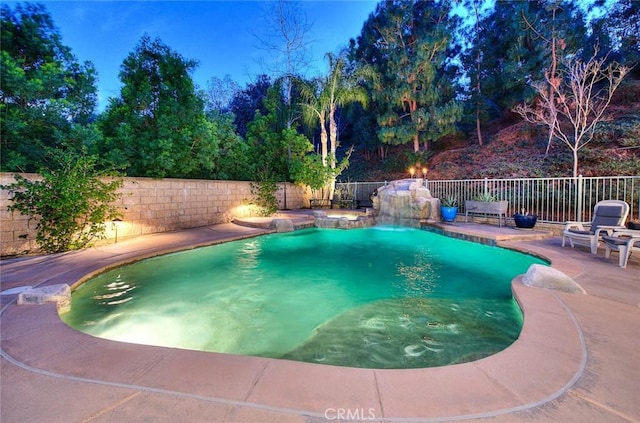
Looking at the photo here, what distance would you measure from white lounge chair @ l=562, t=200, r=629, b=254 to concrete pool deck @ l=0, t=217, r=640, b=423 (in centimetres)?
306

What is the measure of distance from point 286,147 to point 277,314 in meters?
10.6

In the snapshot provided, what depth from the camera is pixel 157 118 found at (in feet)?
25.7

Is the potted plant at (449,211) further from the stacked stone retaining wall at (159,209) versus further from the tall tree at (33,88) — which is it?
the tall tree at (33,88)

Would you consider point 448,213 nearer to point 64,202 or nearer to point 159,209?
point 159,209

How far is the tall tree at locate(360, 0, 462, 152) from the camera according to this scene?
15.7 meters

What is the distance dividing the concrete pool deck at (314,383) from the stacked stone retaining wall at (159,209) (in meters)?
3.58

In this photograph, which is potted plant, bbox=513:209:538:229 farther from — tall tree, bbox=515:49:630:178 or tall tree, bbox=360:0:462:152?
tall tree, bbox=360:0:462:152

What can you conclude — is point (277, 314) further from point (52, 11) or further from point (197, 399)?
point (52, 11)

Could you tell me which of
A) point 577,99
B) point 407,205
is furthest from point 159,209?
point 577,99

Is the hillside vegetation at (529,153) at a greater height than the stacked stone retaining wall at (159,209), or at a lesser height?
greater

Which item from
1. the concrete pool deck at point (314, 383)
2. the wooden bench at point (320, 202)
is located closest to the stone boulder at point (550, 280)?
the concrete pool deck at point (314, 383)

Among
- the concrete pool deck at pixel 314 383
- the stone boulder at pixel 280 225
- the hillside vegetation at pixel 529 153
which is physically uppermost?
the hillside vegetation at pixel 529 153

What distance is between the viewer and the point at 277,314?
3.33m

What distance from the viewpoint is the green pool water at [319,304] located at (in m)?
2.54
